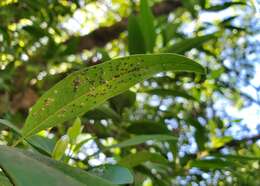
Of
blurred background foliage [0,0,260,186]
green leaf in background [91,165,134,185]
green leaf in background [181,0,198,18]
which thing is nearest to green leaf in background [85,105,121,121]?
blurred background foliage [0,0,260,186]

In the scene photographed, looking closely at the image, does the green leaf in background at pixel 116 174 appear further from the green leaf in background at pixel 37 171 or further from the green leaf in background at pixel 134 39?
the green leaf in background at pixel 134 39

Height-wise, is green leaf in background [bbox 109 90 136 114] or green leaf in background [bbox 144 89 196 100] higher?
green leaf in background [bbox 144 89 196 100]

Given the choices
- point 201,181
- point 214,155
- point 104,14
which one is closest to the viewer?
point 214,155

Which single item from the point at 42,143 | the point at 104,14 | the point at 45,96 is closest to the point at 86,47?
the point at 104,14

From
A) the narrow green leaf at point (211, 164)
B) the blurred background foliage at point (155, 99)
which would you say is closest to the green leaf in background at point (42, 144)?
the blurred background foliage at point (155, 99)

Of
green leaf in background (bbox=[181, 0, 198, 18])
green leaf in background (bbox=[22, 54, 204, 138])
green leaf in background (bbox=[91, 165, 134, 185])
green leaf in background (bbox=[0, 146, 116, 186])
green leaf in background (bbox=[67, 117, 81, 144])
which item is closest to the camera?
green leaf in background (bbox=[0, 146, 116, 186])

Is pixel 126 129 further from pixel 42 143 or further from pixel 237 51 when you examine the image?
pixel 237 51

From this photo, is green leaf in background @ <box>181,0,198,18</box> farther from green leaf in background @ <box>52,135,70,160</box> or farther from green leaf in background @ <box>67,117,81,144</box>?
green leaf in background @ <box>52,135,70,160</box>
